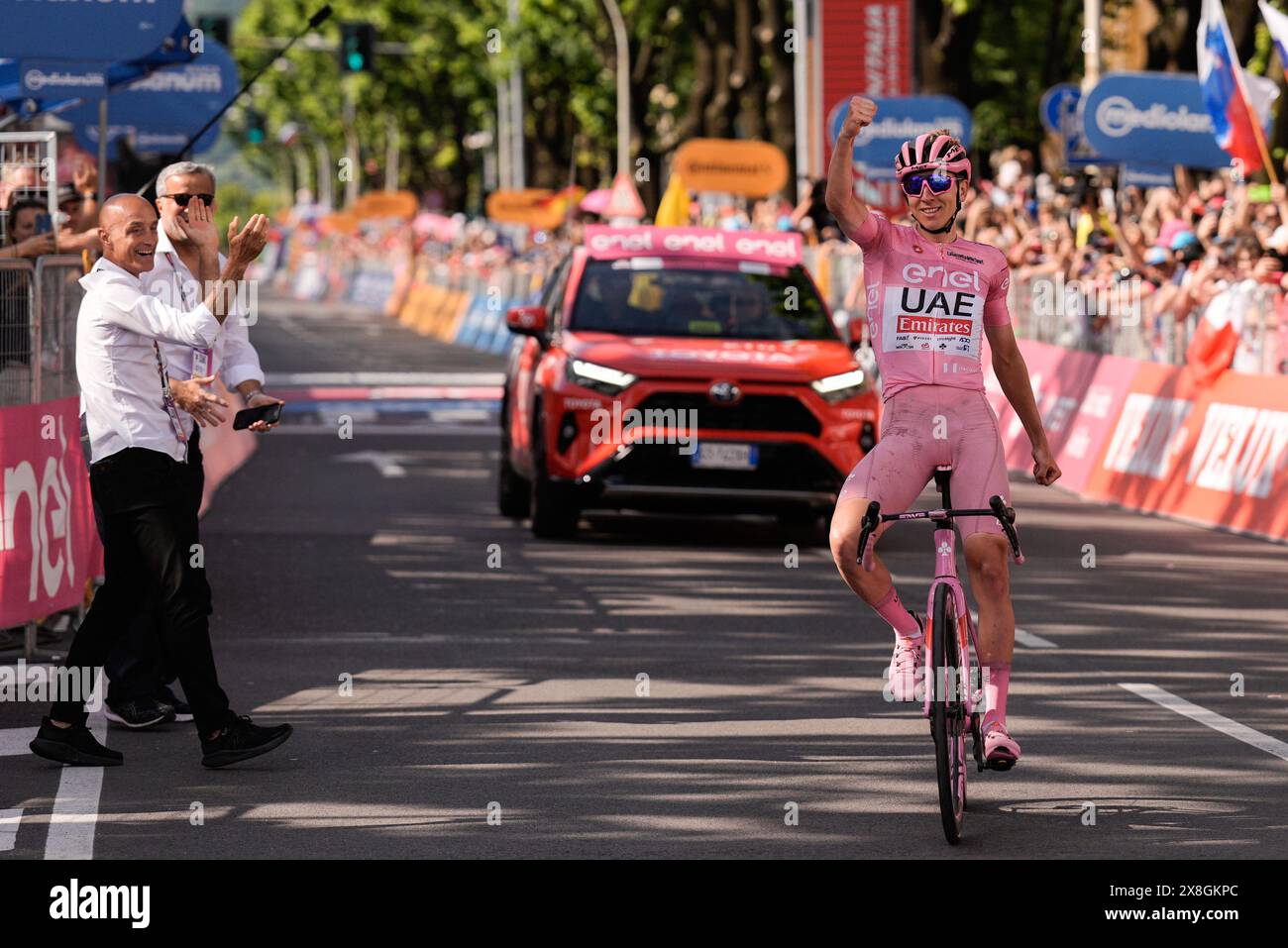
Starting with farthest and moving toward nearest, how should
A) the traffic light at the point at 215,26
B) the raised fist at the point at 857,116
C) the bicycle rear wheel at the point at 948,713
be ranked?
the traffic light at the point at 215,26, the raised fist at the point at 857,116, the bicycle rear wheel at the point at 948,713

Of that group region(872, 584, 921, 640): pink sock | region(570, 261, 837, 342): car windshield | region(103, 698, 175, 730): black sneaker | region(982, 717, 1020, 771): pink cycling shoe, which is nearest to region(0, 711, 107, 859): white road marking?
region(103, 698, 175, 730): black sneaker

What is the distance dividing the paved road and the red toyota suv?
1.37ft

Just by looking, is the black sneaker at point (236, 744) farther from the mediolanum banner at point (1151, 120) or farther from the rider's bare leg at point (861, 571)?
the mediolanum banner at point (1151, 120)

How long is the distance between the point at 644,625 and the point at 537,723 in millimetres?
2947

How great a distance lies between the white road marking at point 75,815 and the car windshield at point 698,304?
327 inches

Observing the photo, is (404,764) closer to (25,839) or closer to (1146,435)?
(25,839)

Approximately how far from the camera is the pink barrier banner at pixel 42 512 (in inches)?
454

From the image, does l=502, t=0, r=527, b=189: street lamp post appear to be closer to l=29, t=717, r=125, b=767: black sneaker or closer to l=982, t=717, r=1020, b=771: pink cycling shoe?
l=29, t=717, r=125, b=767: black sneaker

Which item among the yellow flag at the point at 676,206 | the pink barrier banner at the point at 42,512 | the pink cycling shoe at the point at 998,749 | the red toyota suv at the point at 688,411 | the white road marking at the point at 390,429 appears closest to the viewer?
the pink cycling shoe at the point at 998,749

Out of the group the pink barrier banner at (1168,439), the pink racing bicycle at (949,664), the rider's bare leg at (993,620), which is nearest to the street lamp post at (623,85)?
the pink barrier banner at (1168,439)

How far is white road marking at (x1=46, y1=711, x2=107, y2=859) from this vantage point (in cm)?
766

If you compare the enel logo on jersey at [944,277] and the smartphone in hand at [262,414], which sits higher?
the enel logo on jersey at [944,277]

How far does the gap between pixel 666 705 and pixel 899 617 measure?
2.38m
